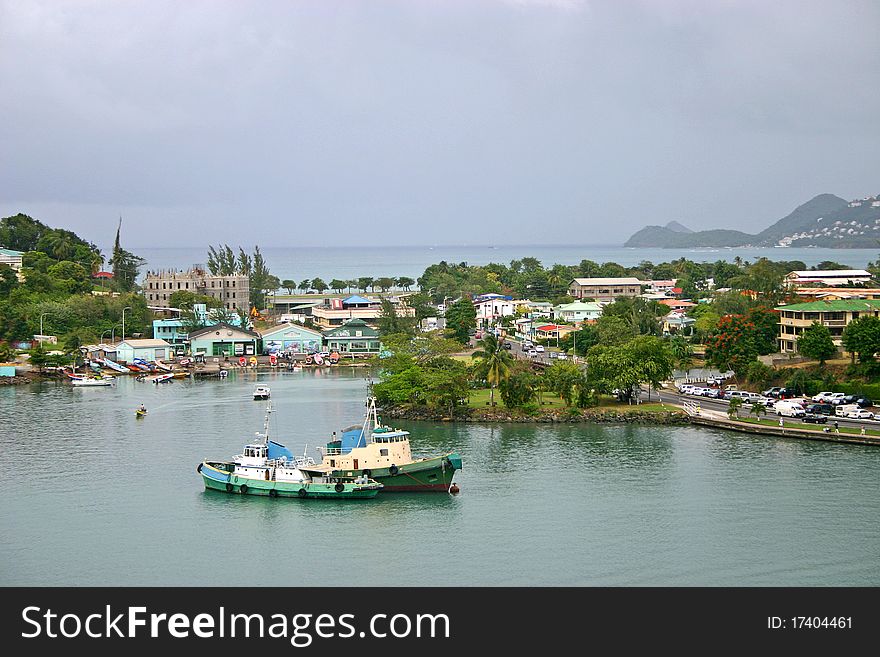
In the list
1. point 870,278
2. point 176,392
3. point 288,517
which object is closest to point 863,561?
point 288,517

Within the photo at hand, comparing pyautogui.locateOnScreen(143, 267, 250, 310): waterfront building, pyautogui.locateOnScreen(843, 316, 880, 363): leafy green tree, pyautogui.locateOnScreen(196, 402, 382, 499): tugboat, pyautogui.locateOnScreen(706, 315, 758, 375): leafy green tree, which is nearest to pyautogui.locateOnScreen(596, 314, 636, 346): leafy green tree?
pyautogui.locateOnScreen(706, 315, 758, 375): leafy green tree

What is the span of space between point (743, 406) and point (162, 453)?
13.8 metres

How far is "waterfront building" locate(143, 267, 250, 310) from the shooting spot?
170 ft

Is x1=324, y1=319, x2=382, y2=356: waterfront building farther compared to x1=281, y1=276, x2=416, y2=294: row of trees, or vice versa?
x1=281, y1=276, x2=416, y2=294: row of trees

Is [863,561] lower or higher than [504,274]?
lower

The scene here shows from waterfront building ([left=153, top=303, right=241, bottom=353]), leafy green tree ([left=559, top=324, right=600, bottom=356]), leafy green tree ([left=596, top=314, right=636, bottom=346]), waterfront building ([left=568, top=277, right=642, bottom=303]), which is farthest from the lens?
waterfront building ([left=568, top=277, right=642, bottom=303])

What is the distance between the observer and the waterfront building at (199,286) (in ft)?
170

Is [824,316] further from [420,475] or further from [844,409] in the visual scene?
[420,475]

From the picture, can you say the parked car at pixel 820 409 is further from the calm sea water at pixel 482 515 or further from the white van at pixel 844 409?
the calm sea water at pixel 482 515

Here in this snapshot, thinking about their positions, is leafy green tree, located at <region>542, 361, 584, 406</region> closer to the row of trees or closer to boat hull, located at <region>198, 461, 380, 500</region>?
boat hull, located at <region>198, 461, 380, 500</region>

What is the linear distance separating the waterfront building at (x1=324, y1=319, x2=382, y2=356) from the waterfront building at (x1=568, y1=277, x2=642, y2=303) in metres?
16.2

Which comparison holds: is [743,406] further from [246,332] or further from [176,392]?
[246,332]

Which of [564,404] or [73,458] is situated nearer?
[73,458]

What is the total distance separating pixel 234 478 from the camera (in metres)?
18.9
